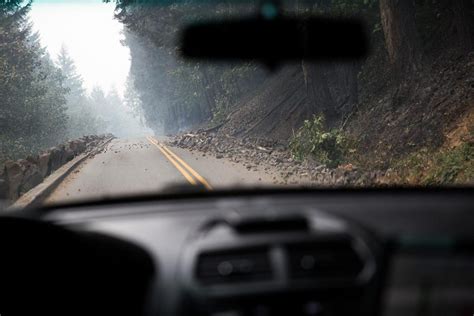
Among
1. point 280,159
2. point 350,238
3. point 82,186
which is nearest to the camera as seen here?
point 350,238

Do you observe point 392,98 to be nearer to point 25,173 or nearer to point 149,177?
point 149,177

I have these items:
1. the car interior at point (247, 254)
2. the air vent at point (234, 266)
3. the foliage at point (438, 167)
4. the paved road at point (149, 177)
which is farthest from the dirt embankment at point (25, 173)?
the air vent at point (234, 266)

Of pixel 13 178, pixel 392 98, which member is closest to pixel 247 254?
pixel 13 178

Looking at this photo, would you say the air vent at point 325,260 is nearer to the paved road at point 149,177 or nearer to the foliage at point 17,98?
the paved road at point 149,177

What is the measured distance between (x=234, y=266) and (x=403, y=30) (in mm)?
14861

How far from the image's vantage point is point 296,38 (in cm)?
2075

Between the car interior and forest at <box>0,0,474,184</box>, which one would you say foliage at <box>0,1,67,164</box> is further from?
the car interior

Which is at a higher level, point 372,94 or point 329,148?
point 372,94

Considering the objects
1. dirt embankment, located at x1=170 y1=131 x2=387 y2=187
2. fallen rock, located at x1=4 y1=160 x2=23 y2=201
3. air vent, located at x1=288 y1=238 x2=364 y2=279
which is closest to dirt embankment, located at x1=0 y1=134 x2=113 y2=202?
fallen rock, located at x1=4 y1=160 x2=23 y2=201

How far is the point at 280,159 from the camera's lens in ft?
57.6

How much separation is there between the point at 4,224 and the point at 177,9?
3245 centimetres

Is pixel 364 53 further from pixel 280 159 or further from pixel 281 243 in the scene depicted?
pixel 281 243

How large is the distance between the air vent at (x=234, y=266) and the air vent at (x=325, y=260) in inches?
4.0

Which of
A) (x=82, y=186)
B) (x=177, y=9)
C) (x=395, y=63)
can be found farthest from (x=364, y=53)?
(x=177, y=9)
